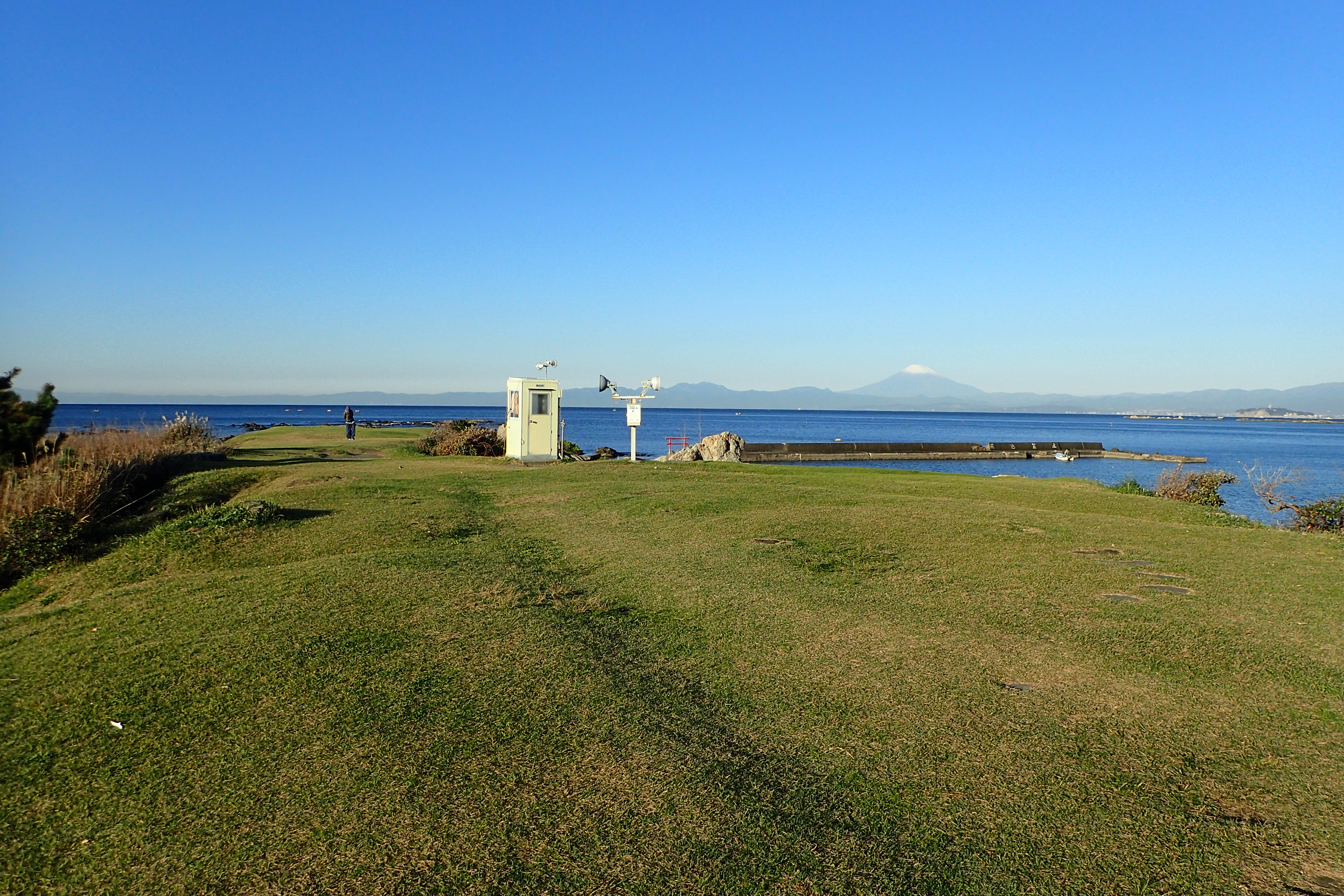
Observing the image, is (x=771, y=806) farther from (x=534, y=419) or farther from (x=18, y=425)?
(x=534, y=419)

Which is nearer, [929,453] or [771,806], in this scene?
[771,806]

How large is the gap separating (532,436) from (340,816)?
2020 centimetres

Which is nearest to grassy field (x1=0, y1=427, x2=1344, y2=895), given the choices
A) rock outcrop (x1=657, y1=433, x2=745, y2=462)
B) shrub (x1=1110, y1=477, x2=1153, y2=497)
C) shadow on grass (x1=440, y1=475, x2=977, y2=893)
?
→ shadow on grass (x1=440, y1=475, x2=977, y2=893)

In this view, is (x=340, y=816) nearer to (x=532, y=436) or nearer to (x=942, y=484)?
(x=942, y=484)

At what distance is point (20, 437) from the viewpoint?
14352 mm

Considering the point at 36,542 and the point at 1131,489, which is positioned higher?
the point at 36,542

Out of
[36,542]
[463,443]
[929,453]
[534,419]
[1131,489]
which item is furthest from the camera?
[929,453]

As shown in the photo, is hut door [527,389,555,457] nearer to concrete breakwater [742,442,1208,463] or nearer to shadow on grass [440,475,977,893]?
shadow on grass [440,475,977,893]

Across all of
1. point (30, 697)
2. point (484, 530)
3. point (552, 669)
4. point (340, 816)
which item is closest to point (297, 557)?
point (484, 530)

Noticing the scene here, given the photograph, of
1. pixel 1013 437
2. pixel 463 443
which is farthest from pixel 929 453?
pixel 1013 437

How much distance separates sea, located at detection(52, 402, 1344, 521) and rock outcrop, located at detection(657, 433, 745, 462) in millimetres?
6882

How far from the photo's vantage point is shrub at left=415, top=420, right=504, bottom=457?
2705 cm

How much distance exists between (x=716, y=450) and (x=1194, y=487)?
21.9 metres

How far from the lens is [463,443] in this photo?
27234mm
